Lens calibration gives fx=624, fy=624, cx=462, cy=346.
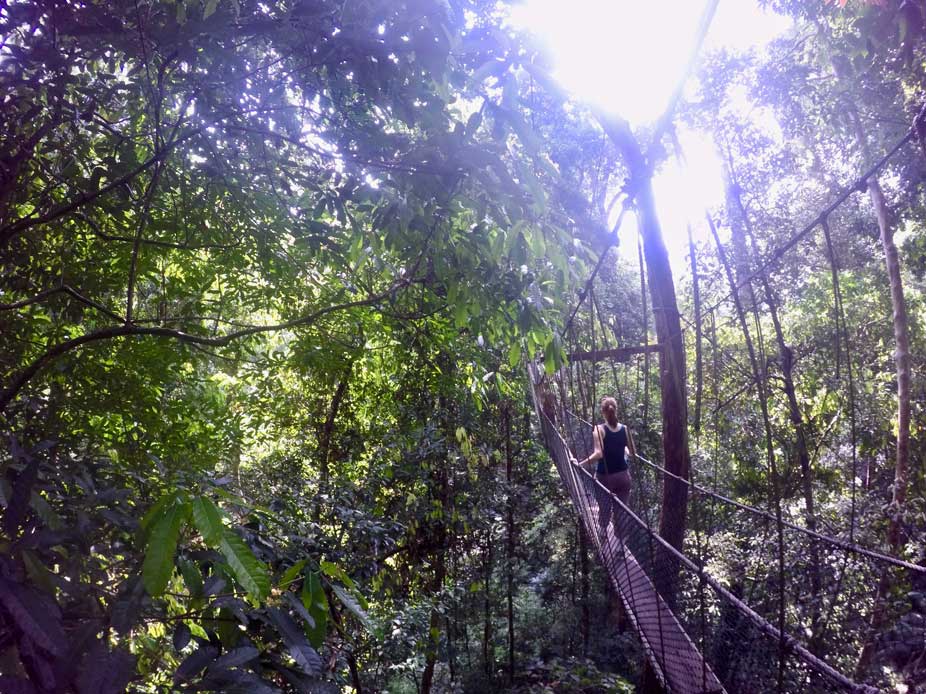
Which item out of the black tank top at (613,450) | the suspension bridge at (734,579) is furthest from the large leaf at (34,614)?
the black tank top at (613,450)

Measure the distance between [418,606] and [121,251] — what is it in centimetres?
208

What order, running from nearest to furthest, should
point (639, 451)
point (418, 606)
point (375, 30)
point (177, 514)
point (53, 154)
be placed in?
point (177, 514) < point (375, 30) < point (53, 154) < point (418, 606) < point (639, 451)

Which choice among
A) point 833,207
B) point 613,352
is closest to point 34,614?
point 833,207

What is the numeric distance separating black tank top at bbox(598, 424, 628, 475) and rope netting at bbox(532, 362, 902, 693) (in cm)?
15

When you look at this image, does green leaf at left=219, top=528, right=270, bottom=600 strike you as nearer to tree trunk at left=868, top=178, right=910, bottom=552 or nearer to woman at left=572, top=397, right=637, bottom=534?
woman at left=572, top=397, right=637, bottom=534

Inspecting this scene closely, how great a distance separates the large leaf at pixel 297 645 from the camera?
68 cm

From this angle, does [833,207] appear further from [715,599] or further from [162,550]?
[715,599]

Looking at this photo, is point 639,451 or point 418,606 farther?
point 639,451

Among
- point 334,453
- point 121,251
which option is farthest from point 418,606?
point 121,251

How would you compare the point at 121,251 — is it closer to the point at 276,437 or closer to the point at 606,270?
the point at 276,437

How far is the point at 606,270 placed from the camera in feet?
15.6

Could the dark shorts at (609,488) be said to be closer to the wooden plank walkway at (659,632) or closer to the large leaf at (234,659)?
the wooden plank walkway at (659,632)

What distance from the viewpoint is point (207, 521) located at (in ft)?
1.83

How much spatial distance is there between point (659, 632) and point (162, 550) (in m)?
1.49
